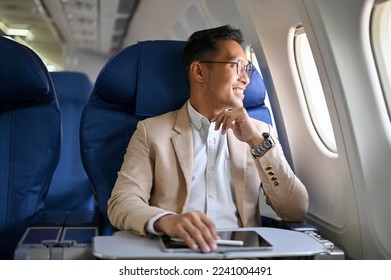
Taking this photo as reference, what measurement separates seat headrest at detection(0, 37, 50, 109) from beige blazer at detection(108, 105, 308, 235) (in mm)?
446

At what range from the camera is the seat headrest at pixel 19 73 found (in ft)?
6.44

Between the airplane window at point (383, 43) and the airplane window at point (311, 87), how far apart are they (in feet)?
1.65

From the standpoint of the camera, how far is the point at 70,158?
3.10 m

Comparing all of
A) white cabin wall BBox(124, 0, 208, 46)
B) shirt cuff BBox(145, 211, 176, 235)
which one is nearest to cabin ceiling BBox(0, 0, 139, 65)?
white cabin wall BBox(124, 0, 208, 46)

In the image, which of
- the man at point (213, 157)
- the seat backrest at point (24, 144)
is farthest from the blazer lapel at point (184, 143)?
the seat backrest at point (24, 144)

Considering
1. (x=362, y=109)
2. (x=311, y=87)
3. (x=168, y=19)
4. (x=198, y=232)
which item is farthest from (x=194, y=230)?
(x=168, y=19)

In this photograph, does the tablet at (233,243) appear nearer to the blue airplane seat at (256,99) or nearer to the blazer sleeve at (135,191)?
the blazer sleeve at (135,191)

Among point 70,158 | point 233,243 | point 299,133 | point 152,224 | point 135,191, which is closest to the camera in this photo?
point 233,243

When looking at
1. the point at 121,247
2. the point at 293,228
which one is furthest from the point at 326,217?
the point at 121,247

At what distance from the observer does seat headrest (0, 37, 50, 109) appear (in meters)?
1.96

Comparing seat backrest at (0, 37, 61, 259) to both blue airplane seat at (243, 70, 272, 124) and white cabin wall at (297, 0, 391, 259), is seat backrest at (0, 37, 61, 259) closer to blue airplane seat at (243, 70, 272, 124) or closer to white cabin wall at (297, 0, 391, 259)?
blue airplane seat at (243, 70, 272, 124)

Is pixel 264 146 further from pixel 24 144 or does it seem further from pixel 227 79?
pixel 24 144

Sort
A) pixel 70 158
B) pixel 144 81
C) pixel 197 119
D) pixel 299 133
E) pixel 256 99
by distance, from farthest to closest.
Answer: pixel 70 158 → pixel 299 133 → pixel 256 99 → pixel 144 81 → pixel 197 119

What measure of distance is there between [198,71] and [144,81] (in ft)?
0.77
